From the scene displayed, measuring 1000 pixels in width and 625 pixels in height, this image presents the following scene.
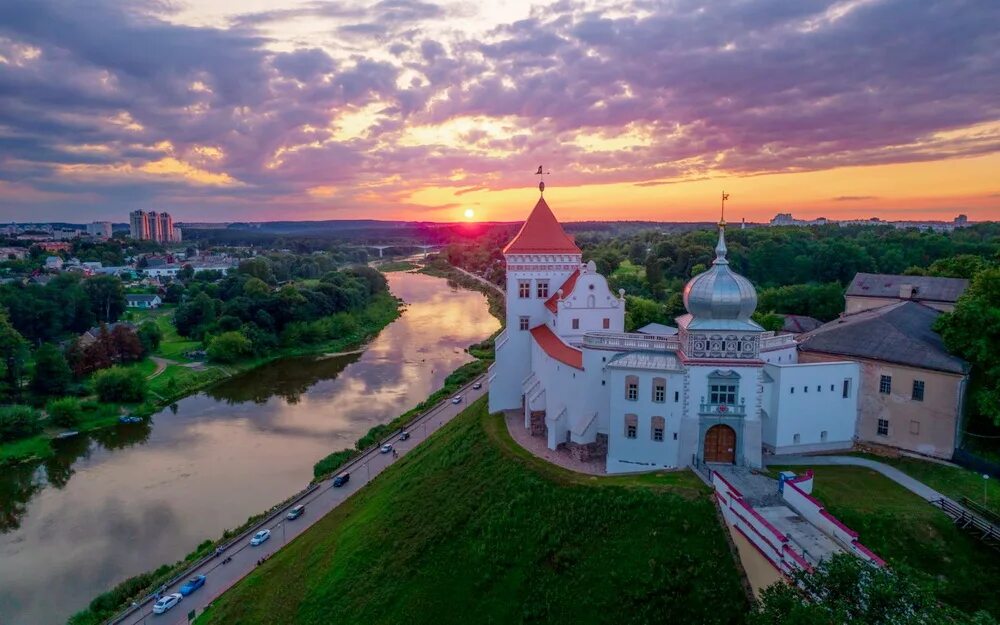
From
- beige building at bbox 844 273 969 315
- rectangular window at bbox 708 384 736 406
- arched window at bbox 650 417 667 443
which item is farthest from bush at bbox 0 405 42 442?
beige building at bbox 844 273 969 315

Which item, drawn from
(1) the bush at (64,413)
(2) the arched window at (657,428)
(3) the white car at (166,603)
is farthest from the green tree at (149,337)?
(2) the arched window at (657,428)

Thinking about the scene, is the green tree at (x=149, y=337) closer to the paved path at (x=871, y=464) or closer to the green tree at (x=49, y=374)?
the green tree at (x=49, y=374)

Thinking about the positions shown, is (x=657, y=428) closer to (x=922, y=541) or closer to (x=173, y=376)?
(x=922, y=541)

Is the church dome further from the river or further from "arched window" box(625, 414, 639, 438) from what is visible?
the river

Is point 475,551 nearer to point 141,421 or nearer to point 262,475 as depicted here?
point 262,475

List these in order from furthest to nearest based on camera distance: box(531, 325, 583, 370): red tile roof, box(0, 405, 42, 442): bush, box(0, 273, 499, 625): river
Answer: box(0, 405, 42, 442): bush → box(0, 273, 499, 625): river → box(531, 325, 583, 370): red tile roof
